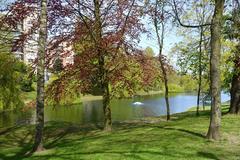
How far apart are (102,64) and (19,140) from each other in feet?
19.3

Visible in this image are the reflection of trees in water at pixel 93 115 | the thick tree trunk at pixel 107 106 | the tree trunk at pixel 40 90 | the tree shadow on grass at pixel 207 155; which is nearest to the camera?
the tree shadow on grass at pixel 207 155

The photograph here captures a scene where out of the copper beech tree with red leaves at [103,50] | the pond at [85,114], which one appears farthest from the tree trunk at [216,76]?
the pond at [85,114]

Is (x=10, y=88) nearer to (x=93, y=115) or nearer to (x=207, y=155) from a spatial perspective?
(x=93, y=115)

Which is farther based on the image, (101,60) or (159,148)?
(101,60)

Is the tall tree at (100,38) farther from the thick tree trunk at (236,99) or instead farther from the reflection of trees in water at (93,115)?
the reflection of trees in water at (93,115)

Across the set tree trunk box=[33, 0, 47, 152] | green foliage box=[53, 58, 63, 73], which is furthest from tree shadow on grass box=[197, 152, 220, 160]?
green foliage box=[53, 58, 63, 73]

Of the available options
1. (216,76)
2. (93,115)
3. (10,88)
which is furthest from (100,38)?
(93,115)

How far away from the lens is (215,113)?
13.3 meters

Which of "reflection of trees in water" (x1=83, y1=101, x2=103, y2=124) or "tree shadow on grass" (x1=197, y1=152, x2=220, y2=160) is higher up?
"tree shadow on grass" (x1=197, y1=152, x2=220, y2=160)

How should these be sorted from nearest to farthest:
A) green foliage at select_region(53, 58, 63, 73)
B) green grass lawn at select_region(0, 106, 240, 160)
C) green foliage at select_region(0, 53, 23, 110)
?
green grass lawn at select_region(0, 106, 240, 160)
green foliage at select_region(53, 58, 63, 73)
green foliage at select_region(0, 53, 23, 110)

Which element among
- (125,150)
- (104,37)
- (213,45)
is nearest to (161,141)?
(125,150)

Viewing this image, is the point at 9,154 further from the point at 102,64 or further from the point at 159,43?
the point at 159,43

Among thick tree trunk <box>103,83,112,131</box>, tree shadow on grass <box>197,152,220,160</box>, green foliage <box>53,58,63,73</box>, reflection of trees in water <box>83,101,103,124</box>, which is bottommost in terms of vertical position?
reflection of trees in water <box>83,101,103,124</box>

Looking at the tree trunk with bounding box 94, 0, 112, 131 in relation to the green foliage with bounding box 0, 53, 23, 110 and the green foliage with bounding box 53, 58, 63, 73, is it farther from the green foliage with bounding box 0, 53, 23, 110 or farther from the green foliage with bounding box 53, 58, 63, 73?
the green foliage with bounding box 0, 53, 23, 110
